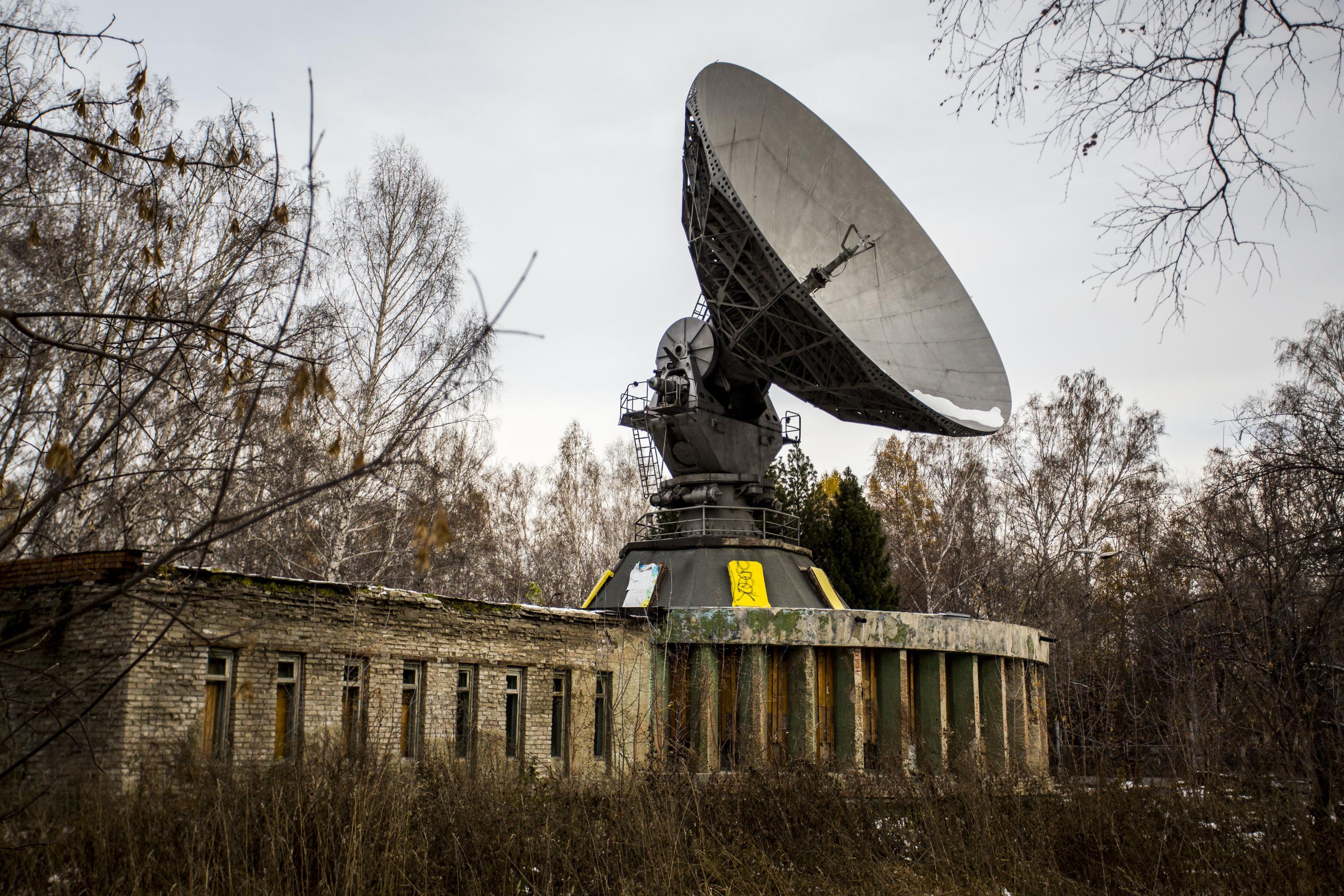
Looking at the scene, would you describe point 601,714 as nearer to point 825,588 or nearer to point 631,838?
point 825,588

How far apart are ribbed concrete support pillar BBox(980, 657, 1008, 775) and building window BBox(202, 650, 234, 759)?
545 inches

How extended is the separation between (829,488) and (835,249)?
31754 millimetres

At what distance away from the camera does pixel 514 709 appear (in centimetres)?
1817

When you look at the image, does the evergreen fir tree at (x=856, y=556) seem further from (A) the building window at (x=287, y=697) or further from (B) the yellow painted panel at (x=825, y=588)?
(A) the building window at (x=287, y=697)

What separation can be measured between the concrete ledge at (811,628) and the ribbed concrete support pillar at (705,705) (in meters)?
0.34

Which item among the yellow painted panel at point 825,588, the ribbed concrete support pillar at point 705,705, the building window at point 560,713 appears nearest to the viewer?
the building window at point 560,713

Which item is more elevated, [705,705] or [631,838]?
[705,705]

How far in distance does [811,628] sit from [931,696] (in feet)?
9.95

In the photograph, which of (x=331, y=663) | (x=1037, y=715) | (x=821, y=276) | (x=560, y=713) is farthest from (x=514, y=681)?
(x=1037, y=715)

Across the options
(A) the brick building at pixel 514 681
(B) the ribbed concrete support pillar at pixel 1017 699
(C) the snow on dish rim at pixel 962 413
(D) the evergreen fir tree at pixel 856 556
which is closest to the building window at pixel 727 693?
(A) the brick building at pixel 514 681

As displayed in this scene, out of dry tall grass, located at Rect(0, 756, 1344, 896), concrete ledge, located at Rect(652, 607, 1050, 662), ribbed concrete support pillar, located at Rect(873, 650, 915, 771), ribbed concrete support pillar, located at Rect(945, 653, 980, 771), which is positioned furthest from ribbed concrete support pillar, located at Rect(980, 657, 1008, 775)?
dry tall grass, located at Rect(0, 756, 1344, 896)

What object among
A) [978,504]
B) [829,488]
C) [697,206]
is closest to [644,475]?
[697,206]

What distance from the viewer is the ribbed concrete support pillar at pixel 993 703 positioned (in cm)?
2158

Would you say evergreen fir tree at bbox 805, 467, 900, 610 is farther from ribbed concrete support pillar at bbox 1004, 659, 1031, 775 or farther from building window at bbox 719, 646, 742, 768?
building window at bbox 719, 646, 742, 768
